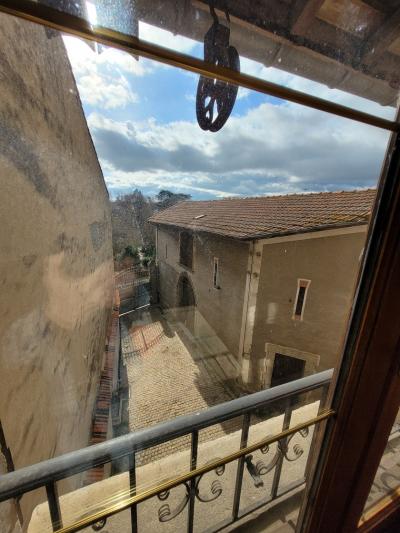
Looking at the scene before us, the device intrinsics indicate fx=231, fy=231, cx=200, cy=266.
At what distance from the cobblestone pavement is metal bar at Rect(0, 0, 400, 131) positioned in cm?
150

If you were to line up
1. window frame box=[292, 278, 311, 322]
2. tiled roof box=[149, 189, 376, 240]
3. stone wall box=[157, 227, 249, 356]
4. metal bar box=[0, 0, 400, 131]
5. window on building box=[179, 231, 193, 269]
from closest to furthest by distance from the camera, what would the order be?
metal bar box=[0, 0, 400, 131] < tiled roof box=[149, 189, 376, 240] < window frame box=[292, 278, 311, 322] < window on building box=[179, 231, 193, 269] < stone wall box=[157, 227, 249, 356]

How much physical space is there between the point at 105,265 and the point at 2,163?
130 cm

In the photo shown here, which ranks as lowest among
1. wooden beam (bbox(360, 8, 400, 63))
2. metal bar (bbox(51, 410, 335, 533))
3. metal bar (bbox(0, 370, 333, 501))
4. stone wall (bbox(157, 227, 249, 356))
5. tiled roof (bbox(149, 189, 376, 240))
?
stone wall (bbox(157, 227, 249, 356))

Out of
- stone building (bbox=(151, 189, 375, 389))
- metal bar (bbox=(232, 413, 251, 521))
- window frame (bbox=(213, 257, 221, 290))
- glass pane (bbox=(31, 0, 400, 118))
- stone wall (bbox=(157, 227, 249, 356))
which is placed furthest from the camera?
window frame (bbox=(213, 257, 221, 290))

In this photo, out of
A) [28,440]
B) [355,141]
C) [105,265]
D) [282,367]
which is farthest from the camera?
[282,367]

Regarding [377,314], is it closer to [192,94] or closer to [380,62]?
[380,62]

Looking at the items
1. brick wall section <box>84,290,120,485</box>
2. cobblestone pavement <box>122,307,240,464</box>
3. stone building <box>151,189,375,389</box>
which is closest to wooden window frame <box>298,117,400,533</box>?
cobblestone pavement <box>122,307,240,464</box>

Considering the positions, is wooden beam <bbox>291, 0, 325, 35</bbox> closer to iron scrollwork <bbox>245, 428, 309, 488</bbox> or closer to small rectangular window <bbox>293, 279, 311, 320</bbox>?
iron scrollwork <bbox>245, 428, 309, 488</bbox>

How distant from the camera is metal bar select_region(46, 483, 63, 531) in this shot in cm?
46

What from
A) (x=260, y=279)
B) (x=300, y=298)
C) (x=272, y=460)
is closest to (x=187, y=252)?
(x=260, y=279)

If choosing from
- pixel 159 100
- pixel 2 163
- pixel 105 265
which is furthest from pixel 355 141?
pixel 105 265

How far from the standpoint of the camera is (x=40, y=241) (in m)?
1.03

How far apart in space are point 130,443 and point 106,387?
2.29 metres

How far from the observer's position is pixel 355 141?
0.49 meters
